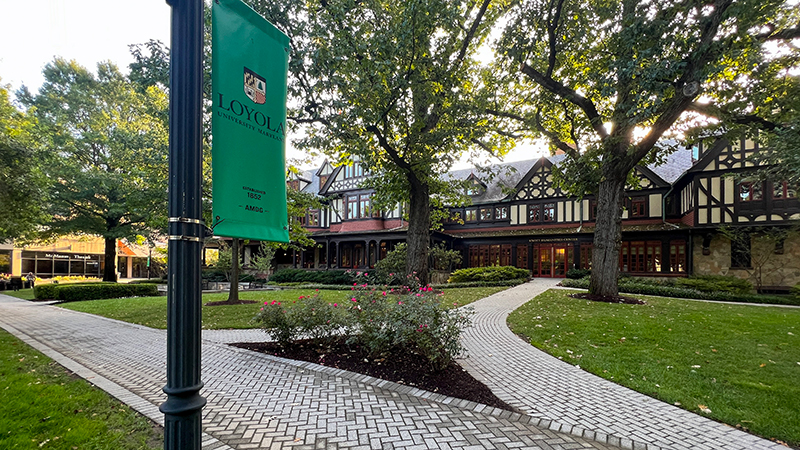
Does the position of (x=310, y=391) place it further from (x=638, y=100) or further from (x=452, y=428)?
(x=638, y=100)

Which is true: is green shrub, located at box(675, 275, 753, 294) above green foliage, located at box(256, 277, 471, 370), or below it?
below

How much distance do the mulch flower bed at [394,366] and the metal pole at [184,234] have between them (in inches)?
148

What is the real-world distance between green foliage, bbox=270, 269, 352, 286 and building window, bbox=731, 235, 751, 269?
2237 cm

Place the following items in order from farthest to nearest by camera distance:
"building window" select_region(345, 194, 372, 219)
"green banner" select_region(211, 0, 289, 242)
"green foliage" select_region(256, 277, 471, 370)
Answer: "building window" select_region(345, 194, 372, 219) < "green foliage" select_region(256, 277, 471, 370) < "green banner" select_region(211, 0, 289, 242)

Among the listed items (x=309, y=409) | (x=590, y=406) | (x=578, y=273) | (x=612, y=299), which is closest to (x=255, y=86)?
(x=309, y=409)

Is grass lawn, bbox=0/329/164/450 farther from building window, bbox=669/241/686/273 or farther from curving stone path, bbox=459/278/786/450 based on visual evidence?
building window, bbox=669/241/686/273

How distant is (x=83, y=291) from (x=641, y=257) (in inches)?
1242

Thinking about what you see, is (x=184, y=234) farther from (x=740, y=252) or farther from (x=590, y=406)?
(x=740, y=252)

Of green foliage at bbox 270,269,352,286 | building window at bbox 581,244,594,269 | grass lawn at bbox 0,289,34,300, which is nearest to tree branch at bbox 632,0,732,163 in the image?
building window at bbox 581,244,594,269

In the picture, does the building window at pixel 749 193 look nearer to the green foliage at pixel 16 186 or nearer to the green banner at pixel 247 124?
the green banner at pixel 247 124

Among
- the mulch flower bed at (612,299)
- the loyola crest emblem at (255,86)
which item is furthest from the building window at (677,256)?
the loyola crest emblem at (255,86)

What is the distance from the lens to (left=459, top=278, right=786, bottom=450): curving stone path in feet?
12.3

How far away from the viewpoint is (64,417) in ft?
12.8

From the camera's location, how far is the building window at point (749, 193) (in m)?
19.0
